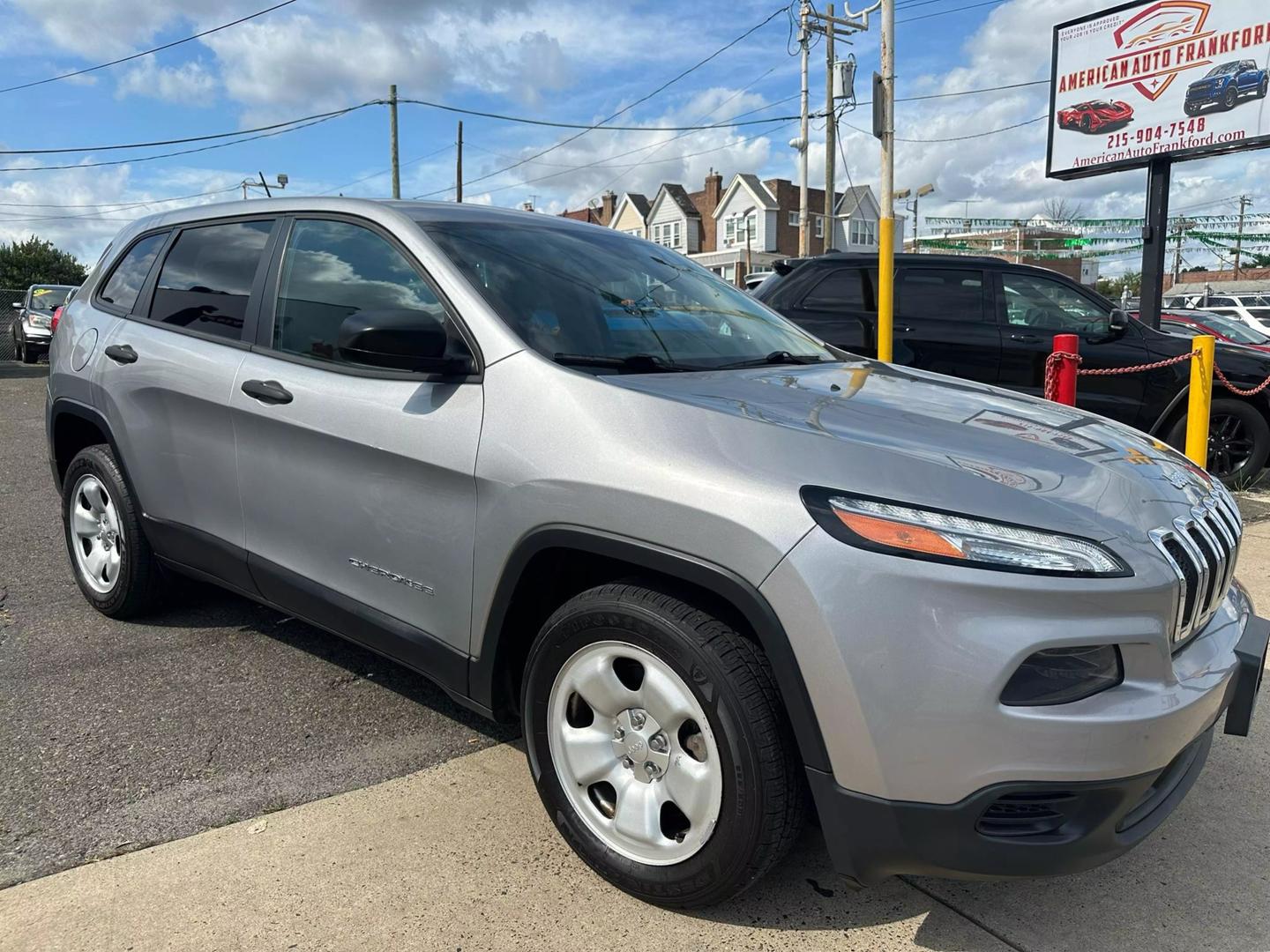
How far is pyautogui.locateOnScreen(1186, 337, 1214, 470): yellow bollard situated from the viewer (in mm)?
5797

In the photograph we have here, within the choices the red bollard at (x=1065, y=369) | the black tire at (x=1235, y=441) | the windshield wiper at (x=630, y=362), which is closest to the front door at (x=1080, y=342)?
the black tire at (x=1235, y=441)

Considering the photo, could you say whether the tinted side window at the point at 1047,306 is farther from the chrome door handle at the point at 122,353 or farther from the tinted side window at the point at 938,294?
the chrome door handle at the point at 122,353

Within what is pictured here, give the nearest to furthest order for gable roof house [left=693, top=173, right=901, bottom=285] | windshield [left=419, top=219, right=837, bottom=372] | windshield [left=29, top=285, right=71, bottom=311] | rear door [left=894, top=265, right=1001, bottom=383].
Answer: windshield [left=419, top=219, right=837, bottom=372] → rear door [left=894, top=265, right=1001, bottom=383] → windshield [left=29, top=285, right=71, bottom=311] → gable roof house [left=693, top=173, right=901, bottom=285]

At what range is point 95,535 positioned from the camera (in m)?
4.11

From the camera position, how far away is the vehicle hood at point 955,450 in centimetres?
192

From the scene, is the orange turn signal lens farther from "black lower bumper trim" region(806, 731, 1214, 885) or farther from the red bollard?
the red bollard

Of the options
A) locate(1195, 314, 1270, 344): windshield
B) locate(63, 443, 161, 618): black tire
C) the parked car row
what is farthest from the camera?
the parked car row

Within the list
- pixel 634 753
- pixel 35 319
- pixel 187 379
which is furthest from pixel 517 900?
pixel 35 319

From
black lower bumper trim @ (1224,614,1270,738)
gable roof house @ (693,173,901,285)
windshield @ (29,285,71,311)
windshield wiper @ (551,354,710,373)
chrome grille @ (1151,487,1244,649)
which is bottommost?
black lower bumper trim @ (1224,614,1270,738)

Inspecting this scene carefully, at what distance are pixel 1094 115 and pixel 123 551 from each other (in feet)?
38.5

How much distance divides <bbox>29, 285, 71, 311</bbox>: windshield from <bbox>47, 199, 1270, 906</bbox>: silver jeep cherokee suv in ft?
71.4

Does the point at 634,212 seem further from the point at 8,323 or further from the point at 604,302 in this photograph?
the point at 604,302

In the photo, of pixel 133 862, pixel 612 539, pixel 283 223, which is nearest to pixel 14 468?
pixel 283 223

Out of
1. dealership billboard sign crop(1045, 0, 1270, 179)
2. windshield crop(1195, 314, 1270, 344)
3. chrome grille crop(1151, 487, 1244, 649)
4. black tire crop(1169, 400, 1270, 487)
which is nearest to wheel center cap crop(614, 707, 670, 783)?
chrome grille crop(1151, 487, 1244, 649)
